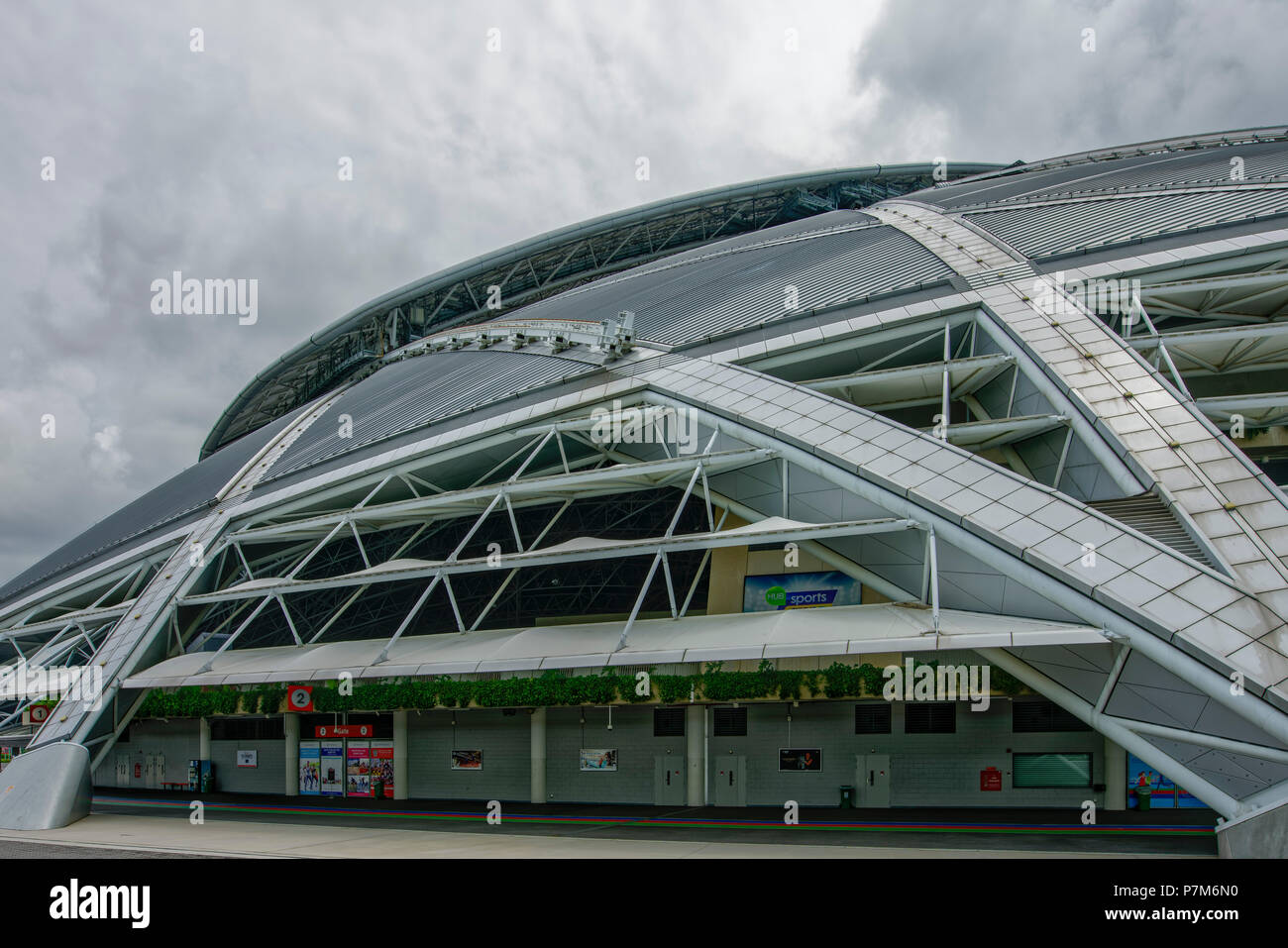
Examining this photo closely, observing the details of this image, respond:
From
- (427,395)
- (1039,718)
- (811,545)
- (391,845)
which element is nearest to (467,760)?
(391,845)

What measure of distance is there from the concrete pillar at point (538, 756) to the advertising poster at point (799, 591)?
733 centimetres

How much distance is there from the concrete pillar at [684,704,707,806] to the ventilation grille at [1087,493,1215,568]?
41.2ft

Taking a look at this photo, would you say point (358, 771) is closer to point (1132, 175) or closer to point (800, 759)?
point (800, 759)

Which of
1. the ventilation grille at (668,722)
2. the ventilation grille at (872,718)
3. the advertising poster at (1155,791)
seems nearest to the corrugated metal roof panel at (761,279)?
the ventilation grille at (668,722)

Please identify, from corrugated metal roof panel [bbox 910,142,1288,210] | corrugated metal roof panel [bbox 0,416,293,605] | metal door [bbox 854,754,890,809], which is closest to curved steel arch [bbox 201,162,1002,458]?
corrugated metal roof panel [bbox 0,416,293,605]

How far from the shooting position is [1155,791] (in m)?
23.5

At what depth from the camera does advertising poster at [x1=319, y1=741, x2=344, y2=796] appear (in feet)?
103

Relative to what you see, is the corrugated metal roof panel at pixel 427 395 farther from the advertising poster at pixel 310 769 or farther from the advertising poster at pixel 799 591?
the advertising poster at pixel 310 769

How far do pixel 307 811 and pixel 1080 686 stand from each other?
21846mm

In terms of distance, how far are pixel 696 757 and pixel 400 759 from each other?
1054 cm

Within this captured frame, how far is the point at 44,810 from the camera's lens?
2444cm

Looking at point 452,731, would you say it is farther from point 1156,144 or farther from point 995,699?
point 1156,144

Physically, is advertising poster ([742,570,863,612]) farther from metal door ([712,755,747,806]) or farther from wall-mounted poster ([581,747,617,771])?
wall-mounted poster ([581,747,617,771])

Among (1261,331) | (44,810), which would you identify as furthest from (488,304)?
(1261,331)
